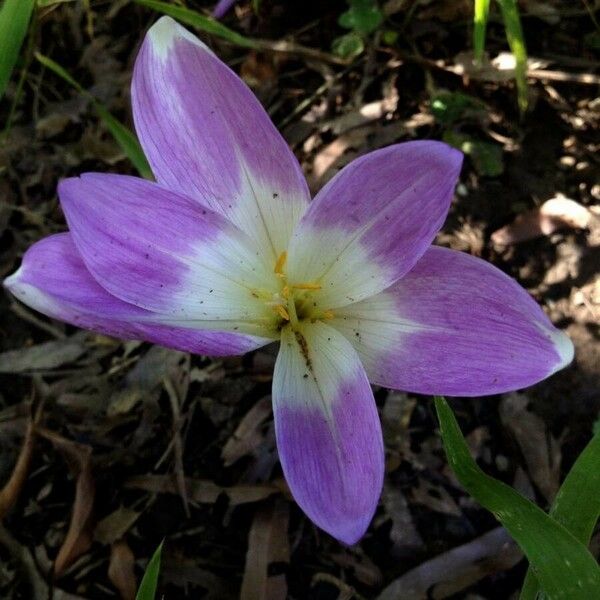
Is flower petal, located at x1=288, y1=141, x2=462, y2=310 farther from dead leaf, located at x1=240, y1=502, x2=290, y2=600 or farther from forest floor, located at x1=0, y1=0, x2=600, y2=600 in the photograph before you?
dead leaf, located at x1=240, y1=502, x2=290, y2=600

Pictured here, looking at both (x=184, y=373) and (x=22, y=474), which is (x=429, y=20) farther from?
(x=22, y=474)

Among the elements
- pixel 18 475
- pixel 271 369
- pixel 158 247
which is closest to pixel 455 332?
pixel 158 247

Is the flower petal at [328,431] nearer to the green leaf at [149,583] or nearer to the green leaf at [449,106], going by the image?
the green leaf at [149,583]

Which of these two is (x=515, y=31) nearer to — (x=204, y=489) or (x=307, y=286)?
(x=307, y=286)

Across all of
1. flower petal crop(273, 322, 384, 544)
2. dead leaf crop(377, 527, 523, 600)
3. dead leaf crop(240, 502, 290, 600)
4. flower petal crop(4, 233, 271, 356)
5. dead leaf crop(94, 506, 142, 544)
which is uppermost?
flower petal crop(4, 233, 271, 356)

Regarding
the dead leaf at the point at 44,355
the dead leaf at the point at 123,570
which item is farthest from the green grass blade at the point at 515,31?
the dead leaf at the point at 123,570

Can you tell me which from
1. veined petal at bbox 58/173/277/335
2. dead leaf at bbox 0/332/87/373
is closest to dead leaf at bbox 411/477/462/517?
veined petal at bbox 58/173/277/335
